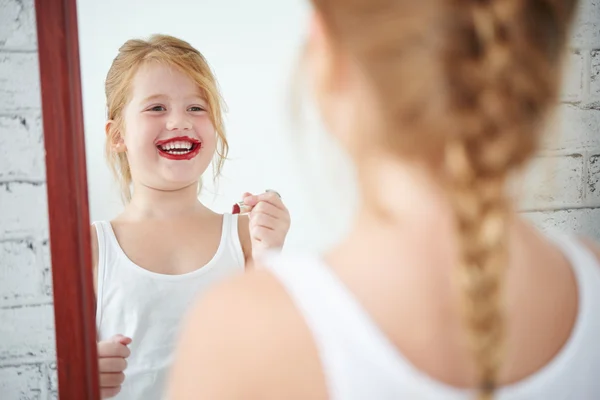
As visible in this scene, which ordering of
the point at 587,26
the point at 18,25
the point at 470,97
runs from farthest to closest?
the point at 587,26 < the point at 18,25 < the point at 470,97

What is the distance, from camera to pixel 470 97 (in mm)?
296

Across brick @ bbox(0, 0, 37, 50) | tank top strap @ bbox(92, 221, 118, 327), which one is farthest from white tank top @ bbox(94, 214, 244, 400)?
brick @ bbox(0, 0, 37, 50)

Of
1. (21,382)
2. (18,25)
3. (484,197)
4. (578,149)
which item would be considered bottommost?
(21,382)

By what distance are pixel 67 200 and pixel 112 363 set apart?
189 mm

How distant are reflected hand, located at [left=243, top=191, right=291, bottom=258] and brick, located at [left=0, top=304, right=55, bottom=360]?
0.25m

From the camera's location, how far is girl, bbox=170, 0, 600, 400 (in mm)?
295

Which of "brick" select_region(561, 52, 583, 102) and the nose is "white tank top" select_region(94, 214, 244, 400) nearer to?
the nose

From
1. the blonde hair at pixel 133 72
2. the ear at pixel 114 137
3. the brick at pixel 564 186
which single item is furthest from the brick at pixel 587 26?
the ear at pixel 114 137

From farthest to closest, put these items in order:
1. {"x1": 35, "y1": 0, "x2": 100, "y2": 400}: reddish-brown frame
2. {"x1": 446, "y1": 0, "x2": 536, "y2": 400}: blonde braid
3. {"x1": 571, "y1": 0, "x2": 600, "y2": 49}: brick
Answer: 1. {"x1": 571, "y1": 0, "x2": 600, "y2": 49}: brick
2. {"x1": 35, "y1": 0, "x2": 100, "y2": 400}: reddish-brown frame
3. {"x1": 446, "y1": 0, "x2": 536, "y2": 400}: blonde braid

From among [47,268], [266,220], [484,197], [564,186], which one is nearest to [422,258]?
[484,197]

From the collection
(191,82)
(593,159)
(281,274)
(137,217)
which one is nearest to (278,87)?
(191,82)

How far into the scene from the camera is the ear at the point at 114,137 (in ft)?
1.94

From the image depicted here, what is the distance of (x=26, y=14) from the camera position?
58 cm

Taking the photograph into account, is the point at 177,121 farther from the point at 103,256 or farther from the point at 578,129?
the point at 578,129
